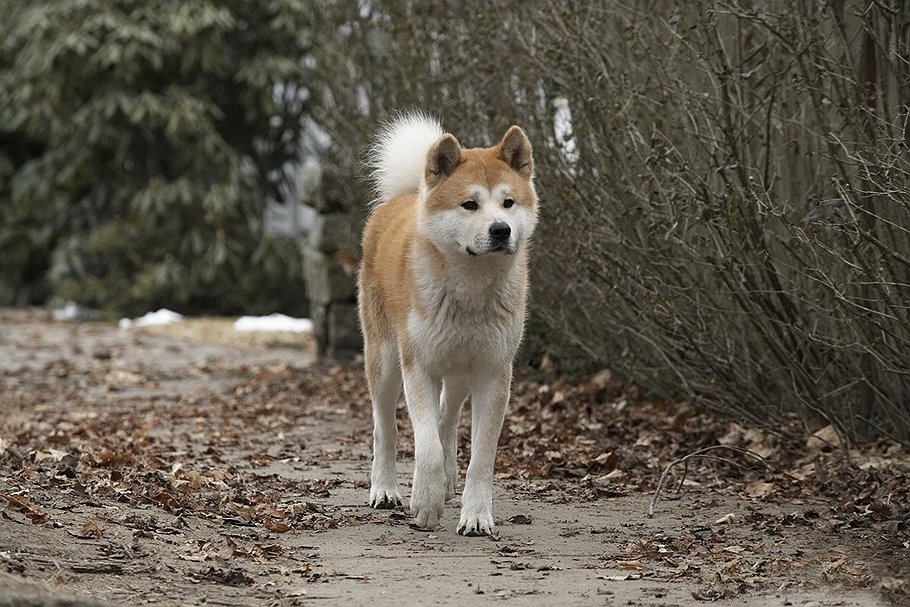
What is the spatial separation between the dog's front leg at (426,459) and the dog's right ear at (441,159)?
2.63 feet

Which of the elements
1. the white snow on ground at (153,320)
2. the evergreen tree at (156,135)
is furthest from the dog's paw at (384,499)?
the evergreen tree at (156,135)

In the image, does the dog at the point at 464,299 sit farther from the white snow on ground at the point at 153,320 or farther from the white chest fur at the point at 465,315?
the white snow on ground at the point at 153,320

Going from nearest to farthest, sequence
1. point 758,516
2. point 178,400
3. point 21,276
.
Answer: point 758,516, point 178,400, point 21,276

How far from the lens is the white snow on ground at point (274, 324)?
50.2 ft

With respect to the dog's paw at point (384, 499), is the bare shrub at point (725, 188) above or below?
above

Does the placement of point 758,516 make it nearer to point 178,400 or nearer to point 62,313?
point 178,400

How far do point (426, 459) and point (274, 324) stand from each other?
10.4 m

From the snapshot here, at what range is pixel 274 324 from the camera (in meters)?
15.6

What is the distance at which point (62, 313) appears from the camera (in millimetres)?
17344

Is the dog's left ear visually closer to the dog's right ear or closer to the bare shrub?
the dog's right ear

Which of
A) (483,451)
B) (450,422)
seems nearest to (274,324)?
(450,422)

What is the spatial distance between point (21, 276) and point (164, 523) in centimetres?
1510

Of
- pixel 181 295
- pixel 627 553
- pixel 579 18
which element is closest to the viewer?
pixel 627 553

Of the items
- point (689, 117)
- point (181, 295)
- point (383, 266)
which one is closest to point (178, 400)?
point (383, 266)
